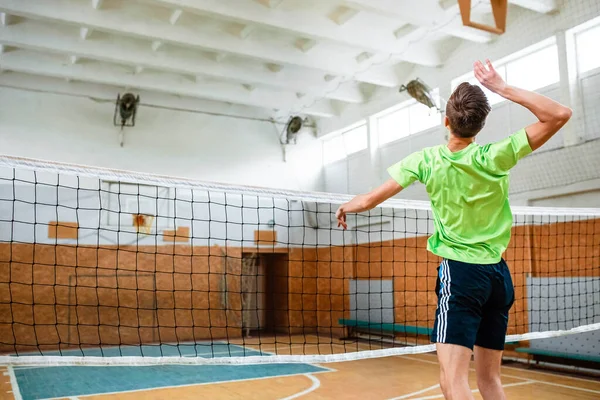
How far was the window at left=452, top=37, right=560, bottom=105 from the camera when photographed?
800 cm

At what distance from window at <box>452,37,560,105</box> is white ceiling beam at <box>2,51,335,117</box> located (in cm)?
514

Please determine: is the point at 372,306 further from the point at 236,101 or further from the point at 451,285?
the point at 451,285

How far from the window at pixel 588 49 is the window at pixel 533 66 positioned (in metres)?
0.35

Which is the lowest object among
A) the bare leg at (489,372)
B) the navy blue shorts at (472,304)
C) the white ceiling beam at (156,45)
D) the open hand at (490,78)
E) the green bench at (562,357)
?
the green bench at (562,357)

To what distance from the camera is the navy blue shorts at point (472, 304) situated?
1.89m

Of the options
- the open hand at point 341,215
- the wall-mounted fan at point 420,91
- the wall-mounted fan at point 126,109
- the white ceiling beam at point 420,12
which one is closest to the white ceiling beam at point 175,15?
the white ceiling beam at point 420,12

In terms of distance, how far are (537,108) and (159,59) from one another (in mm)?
9167

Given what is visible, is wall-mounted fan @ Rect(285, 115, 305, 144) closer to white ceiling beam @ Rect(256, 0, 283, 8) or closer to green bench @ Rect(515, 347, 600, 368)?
white ceiling beam @ Rect(256, 0, 283, 8)

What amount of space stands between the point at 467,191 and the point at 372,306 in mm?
9657

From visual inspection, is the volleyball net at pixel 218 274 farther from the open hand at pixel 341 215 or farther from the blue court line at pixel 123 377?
the open hand at pixel 341 215

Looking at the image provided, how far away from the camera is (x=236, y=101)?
12.2 metres

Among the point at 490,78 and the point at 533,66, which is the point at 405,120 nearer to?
the point at 533,66

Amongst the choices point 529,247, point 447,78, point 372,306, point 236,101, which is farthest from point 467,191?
point 236,101

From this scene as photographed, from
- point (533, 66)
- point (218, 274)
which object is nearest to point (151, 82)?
point (218, 274)
